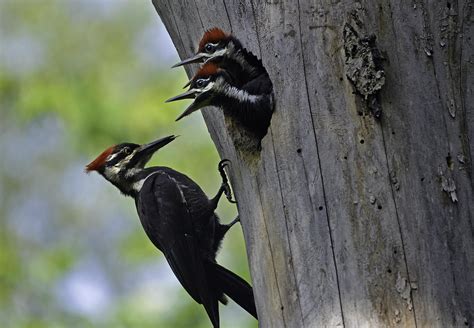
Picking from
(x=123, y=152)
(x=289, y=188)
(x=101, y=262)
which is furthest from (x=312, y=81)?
(x=101, y=262)

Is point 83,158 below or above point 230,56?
above

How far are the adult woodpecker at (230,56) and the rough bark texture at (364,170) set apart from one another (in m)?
0.13

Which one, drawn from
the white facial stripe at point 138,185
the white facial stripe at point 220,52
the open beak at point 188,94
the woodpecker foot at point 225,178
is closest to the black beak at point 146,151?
the white facial stripe at point 138,185

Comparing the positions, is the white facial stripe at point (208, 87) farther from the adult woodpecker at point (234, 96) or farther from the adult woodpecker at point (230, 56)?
the adult woodpecker at point (230, 56)

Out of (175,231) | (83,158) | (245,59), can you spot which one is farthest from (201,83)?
(83,158)

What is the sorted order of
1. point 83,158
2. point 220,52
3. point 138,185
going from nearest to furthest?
point 220,52 → point 138,185 → point 83,158

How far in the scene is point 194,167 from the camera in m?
8.66

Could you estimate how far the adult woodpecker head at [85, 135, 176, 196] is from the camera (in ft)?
19.4

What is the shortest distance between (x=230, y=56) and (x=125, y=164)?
2.32 meters

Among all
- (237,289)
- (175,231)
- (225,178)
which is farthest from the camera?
(175,231)

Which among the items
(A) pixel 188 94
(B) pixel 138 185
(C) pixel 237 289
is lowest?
(C) pixel 237 289

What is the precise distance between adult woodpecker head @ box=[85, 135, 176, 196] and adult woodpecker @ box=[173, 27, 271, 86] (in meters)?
2.02

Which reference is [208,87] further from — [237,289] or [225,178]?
[237,289]

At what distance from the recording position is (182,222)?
5211mm
